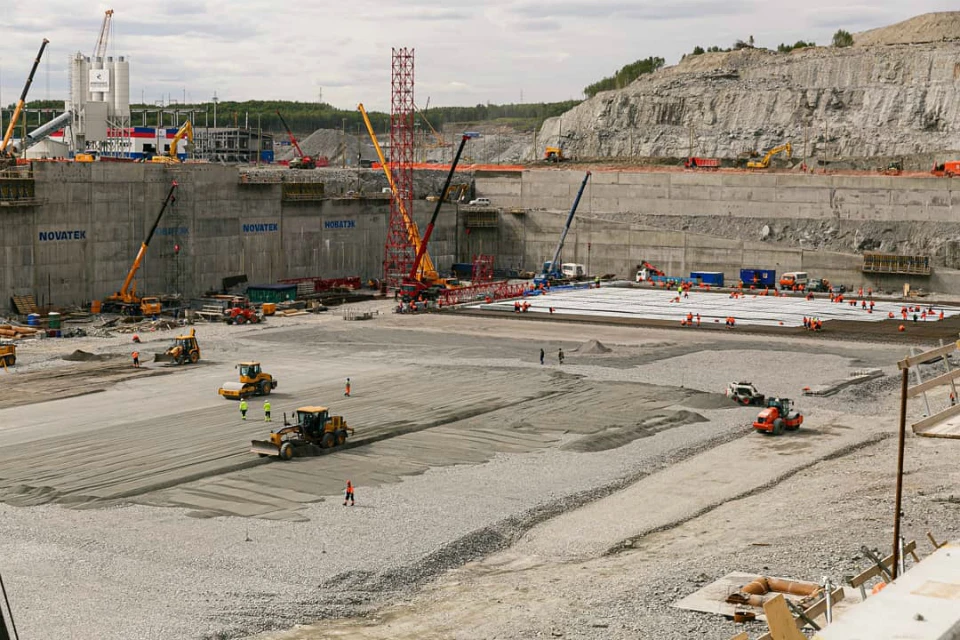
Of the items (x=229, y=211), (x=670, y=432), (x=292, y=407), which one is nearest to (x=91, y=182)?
(x=229, y=211)

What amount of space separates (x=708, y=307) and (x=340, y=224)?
2791 centimetres

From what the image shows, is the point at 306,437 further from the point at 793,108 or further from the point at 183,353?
the point at 793,108

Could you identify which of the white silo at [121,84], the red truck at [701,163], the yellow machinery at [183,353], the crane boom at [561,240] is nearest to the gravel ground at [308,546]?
the yellow machinery at [183,353]

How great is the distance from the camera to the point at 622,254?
320ft

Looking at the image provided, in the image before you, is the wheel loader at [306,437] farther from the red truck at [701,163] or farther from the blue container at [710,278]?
the red truck at [701,163]

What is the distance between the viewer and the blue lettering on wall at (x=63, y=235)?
226ft

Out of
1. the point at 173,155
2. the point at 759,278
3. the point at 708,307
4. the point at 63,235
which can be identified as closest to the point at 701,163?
the point at 759,278

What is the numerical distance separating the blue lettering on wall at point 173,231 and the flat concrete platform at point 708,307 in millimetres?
19052

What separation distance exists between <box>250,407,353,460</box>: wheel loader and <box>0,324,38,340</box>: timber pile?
92.6 feet

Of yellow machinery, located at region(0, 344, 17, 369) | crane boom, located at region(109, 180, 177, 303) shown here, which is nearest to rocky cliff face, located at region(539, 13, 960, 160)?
crane boom, located at region(109, 180, 177, 303)

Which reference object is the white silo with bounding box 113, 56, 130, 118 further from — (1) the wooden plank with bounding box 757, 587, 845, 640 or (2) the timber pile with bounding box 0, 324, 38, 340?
(1) the wooden plank with bounding box 757, 587, 845, 640

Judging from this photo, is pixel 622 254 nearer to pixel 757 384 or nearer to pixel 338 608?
pixel 757 384

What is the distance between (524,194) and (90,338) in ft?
175

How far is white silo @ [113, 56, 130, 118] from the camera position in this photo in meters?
99.2
